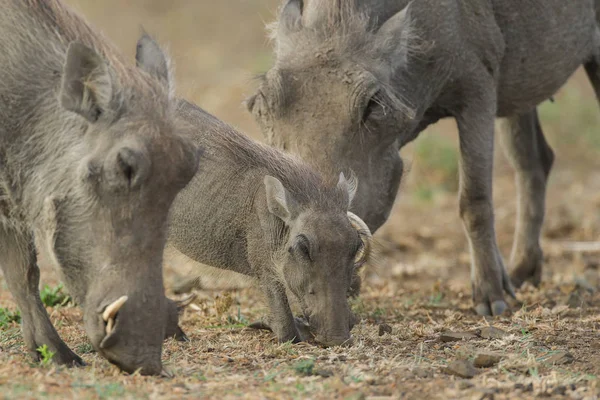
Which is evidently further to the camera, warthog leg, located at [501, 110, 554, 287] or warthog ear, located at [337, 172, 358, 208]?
warthog leg, located at [501, 110, 554, 287]

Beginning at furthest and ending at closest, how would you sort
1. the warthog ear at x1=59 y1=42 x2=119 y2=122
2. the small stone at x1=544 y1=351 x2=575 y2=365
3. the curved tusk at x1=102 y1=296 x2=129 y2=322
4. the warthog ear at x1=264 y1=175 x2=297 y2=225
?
the warthog ear at x1=264 y1=175 x2=297 y2=225
the small stone at x1=544 y1=351 x2=575 y2=365
the warthog ear at x1=59 y1=42 x2=119 y2=122
the curved tusk at x1=102 y1=296 x2=129 y2=322

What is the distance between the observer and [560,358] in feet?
13.8

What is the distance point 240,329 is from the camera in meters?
5.04

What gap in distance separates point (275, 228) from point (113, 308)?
1318 millimetres

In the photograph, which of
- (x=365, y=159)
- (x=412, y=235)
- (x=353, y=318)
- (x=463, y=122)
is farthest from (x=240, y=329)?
→ (x=412, y=235)

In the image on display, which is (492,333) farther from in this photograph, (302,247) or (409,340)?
(302,247)

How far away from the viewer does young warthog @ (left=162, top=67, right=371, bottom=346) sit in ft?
14.9

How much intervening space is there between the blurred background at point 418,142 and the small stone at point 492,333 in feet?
1.99

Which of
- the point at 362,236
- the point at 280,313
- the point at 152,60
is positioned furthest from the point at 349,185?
the point at 152,60

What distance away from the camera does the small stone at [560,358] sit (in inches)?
165

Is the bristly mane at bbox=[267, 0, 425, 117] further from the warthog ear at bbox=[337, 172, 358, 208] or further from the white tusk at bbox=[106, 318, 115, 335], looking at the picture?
the white tusk at bbox=[106, 318, 115, 335]

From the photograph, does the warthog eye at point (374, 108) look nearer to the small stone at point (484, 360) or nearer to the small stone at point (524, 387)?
the small stone at point (484, 360)

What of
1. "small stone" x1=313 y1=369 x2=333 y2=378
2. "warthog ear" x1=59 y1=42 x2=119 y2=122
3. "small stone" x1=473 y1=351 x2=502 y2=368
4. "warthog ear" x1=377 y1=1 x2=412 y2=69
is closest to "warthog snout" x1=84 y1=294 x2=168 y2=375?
"small stone" x1=313 y1=369 x2=333 y2=378

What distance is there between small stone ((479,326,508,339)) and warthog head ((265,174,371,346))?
614 millimetres
